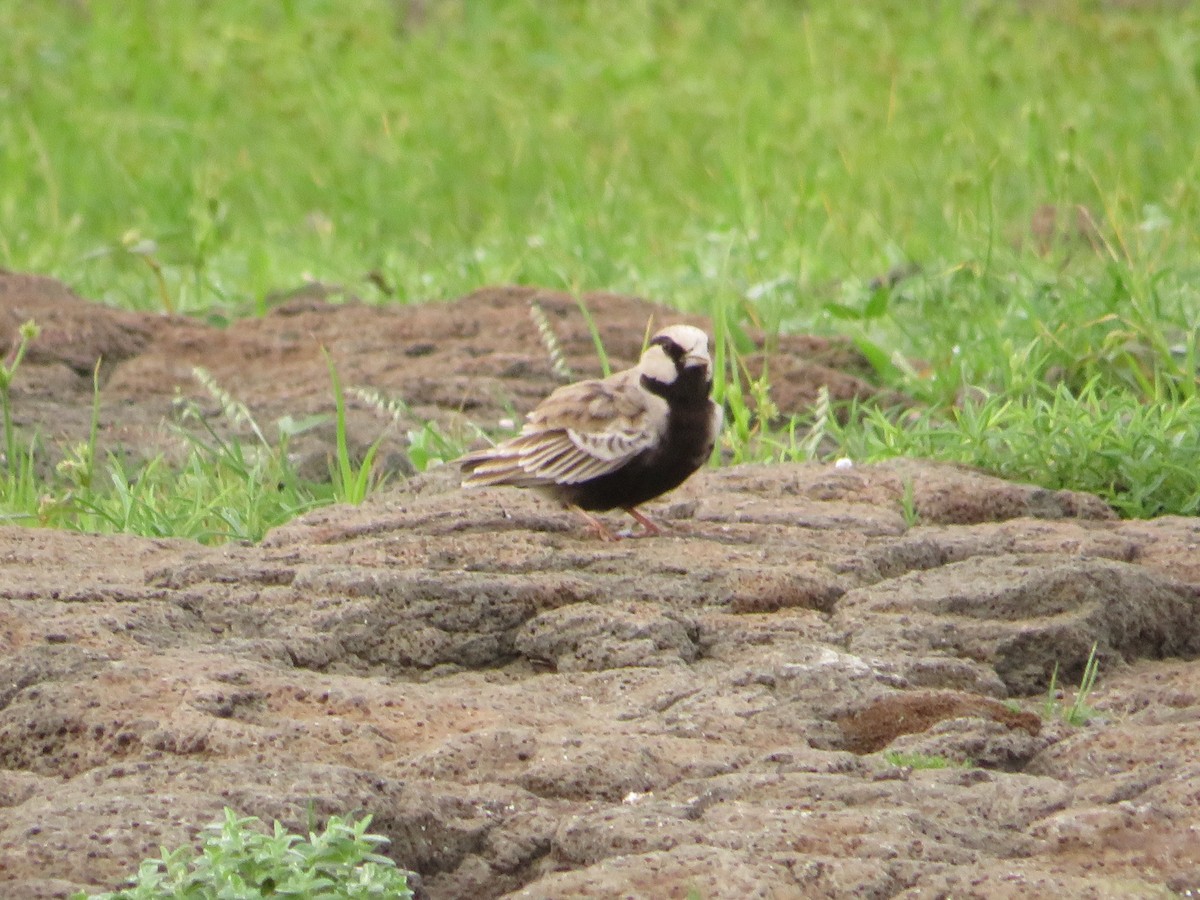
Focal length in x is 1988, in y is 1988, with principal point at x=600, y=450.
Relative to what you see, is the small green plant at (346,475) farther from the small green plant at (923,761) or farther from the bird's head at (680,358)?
the small green plant at (923,761)

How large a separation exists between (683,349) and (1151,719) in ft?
5.26

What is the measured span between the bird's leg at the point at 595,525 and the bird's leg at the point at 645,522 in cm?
7

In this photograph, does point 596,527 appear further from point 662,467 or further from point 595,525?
point 662,467

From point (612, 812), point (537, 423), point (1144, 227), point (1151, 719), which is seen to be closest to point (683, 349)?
point (537, 423)

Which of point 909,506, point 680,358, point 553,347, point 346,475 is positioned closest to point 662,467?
point 680,358

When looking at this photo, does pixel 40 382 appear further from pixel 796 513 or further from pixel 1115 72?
pixel 1115 72

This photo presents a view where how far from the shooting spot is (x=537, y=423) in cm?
455

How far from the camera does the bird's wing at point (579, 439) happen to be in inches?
169

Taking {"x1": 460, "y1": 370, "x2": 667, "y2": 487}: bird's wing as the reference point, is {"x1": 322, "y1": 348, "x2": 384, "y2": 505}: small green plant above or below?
below

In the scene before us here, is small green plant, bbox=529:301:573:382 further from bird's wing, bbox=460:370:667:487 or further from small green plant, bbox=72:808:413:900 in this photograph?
small green plant, bbox=72:808:413:900

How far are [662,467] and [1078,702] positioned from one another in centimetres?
127

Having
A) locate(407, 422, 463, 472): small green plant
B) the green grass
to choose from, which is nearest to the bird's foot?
locate(407, 422, 463, 472): small green plant

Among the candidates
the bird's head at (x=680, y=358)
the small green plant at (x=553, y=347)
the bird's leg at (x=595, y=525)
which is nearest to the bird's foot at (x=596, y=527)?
the bird's leg at (x=595, y=525)

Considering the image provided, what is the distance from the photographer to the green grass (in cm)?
562
